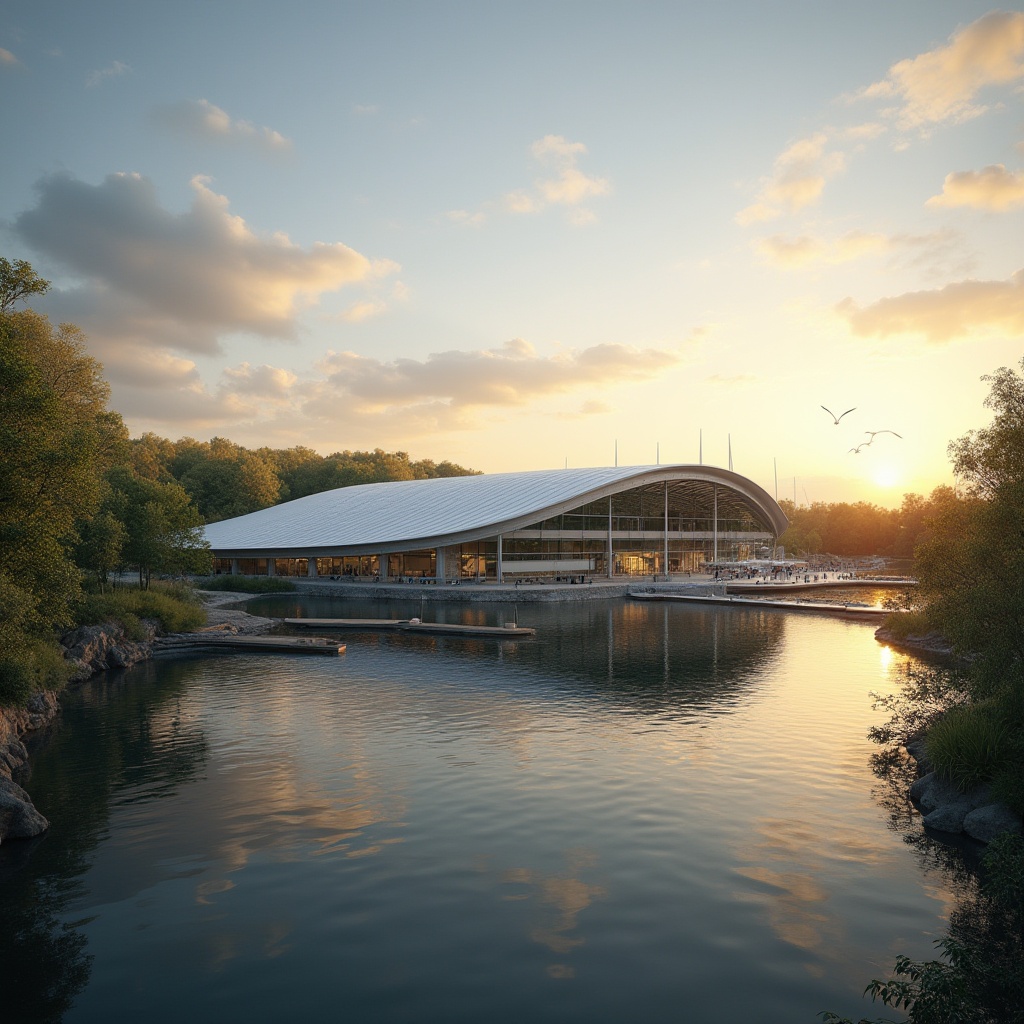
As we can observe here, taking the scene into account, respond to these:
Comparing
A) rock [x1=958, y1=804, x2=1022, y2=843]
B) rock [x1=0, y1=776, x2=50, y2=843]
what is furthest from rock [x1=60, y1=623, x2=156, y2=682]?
rock [x1=958, y1=804, x2=1022, y2=843]

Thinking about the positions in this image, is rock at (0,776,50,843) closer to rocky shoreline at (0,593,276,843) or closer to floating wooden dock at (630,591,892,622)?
Result: rocky shoreline at (0,593,276,843)

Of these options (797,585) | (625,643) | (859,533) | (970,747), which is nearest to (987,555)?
(970,747)

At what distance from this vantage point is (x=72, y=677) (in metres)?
30.9

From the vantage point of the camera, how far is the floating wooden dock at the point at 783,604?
1987 inches

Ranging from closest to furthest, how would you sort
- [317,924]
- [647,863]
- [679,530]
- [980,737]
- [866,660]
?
[317,924] < [647,863] < [980,737] < [866,660] < [679,530]

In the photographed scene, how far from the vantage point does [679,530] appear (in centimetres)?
8356

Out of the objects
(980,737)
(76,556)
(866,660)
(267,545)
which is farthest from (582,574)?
(980,737)

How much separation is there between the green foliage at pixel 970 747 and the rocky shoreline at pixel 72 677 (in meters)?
18.9

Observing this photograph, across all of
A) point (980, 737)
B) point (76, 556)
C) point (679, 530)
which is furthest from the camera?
point (679, 530)

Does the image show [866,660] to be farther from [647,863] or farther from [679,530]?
[679,530]

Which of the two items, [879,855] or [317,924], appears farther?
[879,855]

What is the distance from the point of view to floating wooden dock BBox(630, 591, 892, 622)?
50.5 m

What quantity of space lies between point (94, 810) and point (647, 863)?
472 inches

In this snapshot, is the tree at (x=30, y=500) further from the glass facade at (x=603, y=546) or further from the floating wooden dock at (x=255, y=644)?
the glass facade at (x=603, y=546)
